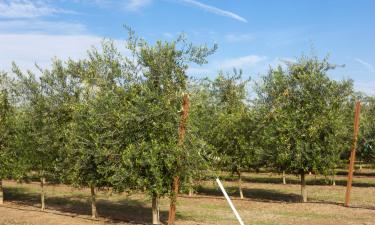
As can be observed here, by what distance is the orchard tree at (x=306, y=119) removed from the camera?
2981cm

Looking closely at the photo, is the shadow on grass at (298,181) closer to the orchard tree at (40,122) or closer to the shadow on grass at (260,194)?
the shadow on grass at (260,194)

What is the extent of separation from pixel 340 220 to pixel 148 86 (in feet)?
42.9

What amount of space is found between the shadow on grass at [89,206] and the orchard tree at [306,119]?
10.0m

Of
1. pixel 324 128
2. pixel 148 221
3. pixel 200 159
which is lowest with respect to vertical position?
pixel 148 221

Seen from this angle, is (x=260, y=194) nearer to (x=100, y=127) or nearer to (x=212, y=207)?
(x=212, y=207)

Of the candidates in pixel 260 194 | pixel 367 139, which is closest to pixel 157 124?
pixel 260 194

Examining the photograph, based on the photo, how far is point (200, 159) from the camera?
18.5 metres

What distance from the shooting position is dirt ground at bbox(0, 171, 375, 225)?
2459 cm

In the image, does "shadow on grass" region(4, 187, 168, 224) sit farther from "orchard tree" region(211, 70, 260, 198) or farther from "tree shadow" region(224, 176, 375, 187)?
"tree shadow" region(224, 176, 375, 187)

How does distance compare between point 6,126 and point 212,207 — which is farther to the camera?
point 6,126

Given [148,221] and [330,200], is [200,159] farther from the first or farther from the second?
[330,200]

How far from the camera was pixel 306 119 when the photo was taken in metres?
30.1

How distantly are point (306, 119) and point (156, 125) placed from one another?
14.7m

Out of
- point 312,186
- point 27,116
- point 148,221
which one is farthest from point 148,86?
point 312,186
